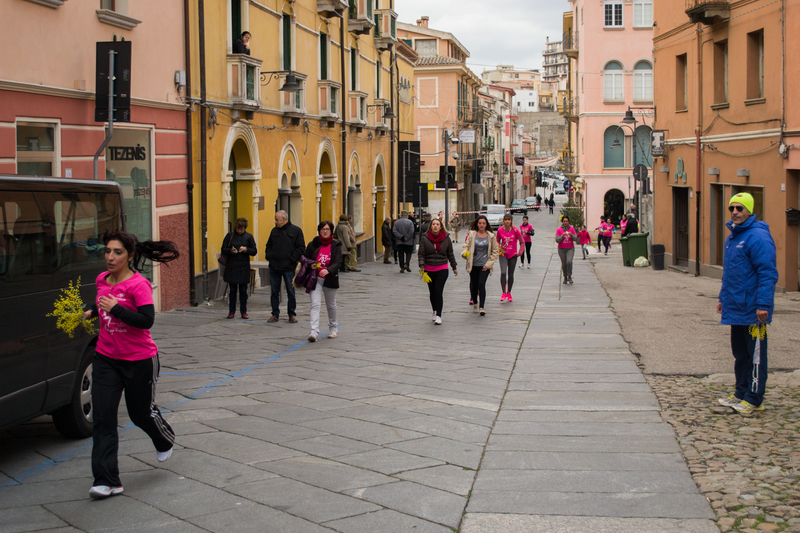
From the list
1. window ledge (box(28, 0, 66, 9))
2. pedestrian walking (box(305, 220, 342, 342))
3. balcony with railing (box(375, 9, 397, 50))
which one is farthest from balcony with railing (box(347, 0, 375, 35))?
pedestrian walking (box(305, 220, 342, 342))

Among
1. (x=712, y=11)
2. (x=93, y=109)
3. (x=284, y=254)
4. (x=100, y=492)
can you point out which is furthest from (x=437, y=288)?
(x=712, y=11)

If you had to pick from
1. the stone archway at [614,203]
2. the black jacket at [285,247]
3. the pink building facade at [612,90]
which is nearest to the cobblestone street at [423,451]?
the black jacket at [285,247]

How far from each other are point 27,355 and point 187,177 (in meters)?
10.1

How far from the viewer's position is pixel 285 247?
13.4 m

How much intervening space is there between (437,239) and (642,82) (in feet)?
134

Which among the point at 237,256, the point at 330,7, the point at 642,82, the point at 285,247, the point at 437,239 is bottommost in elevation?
the point at 237,256

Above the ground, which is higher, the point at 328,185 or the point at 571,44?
the point at 571,44

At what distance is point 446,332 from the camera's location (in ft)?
40.4

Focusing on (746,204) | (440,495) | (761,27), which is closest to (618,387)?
(746,204)

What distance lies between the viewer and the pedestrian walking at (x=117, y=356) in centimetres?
526

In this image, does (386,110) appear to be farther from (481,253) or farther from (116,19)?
(116,19)

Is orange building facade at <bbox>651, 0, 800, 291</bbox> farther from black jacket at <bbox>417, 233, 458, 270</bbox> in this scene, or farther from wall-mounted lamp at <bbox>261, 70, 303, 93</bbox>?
wall-mounted lamp at <bbox>261, 70, 303, 93</bbox>

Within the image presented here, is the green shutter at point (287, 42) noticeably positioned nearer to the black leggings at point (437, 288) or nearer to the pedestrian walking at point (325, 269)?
the black leggings at point (437, 288)

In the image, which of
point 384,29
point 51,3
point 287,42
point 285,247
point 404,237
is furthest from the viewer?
point 384,29
